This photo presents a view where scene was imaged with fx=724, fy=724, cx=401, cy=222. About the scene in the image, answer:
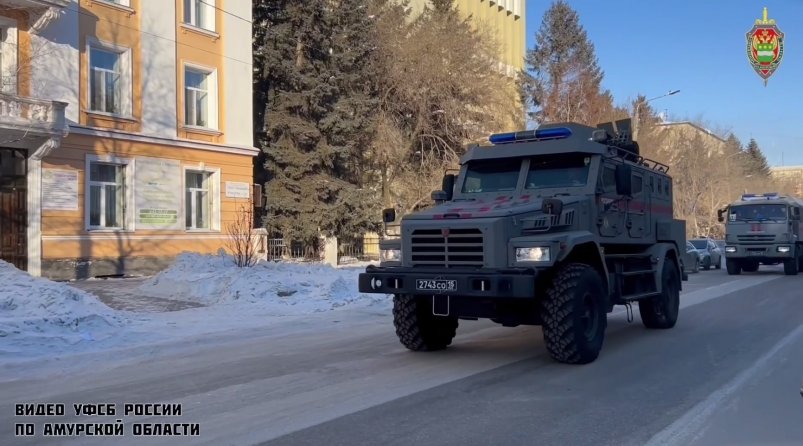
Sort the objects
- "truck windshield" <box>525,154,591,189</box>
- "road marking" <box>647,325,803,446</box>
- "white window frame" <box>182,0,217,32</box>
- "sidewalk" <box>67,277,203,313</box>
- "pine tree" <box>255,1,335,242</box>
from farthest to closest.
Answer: "pine tree" <box>255,1,335,242</box>
"white window frame" <box>182,0,217,32</box>
"sidewalk" <box>67,277,203,313</box>
"truck windshield" <box>525,154,591,189</box>
"road marking" <box>647,325,803,446</box>

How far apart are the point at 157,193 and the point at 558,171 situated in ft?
53.6

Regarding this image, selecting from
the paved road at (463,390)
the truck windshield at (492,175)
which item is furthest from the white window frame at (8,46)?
the truck windshield at (492,175)

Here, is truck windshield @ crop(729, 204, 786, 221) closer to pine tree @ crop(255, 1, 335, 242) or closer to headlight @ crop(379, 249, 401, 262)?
pine tree @ crop(255, 1, 335, 242)

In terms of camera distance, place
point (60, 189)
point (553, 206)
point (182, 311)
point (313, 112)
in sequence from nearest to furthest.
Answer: point (553, 206), point (182, 311), point (60, 189), point (313, 112)

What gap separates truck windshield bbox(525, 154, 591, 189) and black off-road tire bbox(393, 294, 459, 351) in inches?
85.4

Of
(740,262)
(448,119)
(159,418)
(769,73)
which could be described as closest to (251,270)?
(159,418)

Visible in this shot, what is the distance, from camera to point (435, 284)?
8258 mm

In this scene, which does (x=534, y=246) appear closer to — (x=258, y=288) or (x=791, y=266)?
(x=258, y=288)

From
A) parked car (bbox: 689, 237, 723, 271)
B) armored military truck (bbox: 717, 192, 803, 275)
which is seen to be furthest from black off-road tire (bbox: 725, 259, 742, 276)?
parked car (bbox: 689, 237, 723, 271)

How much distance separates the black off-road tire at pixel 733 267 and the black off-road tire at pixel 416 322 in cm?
2199

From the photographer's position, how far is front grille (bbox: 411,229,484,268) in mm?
8281

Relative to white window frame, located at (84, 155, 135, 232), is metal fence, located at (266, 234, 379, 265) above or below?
below

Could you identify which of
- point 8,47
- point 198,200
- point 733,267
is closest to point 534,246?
point 8,47

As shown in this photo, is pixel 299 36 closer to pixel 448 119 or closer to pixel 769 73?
pixel 448 119
